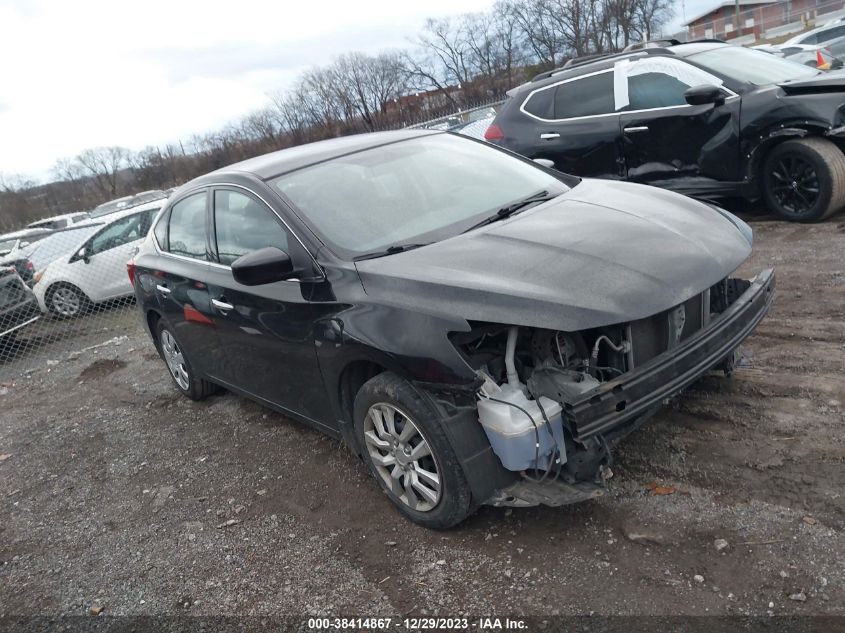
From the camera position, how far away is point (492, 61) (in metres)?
64.8

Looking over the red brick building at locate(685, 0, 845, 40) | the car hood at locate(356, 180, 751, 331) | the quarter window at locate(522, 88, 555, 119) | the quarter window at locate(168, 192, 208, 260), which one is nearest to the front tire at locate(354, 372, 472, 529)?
the car hood at locate(356, 180, 751, 331)

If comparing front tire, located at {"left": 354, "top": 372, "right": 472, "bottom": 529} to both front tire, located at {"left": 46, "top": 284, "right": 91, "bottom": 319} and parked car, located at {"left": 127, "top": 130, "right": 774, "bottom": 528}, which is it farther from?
front tire, located at {"left": 46, "top": 284, "right": 91, "bottom": 319}

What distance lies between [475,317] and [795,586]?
4.94 feet

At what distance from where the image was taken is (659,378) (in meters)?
2.77

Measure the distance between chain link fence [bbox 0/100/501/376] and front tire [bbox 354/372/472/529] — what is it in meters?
6.45

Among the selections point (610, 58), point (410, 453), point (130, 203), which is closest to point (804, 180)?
point (610, 58)

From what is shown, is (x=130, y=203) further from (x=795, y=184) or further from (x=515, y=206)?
(x=515, y=206)

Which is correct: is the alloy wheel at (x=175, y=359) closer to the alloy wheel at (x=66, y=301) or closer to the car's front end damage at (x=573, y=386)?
the car's front end damage at (x=573, y=386)

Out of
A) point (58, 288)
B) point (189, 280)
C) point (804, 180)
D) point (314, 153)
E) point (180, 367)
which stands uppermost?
point (314, 153)

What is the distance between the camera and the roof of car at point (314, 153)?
13.0 ft

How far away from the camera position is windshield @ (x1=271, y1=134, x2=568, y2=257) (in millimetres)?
3422

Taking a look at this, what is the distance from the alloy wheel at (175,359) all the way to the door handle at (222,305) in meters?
1.24

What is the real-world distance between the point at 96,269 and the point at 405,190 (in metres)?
8.60

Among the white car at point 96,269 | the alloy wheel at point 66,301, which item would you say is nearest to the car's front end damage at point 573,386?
the white car at point 96,269
